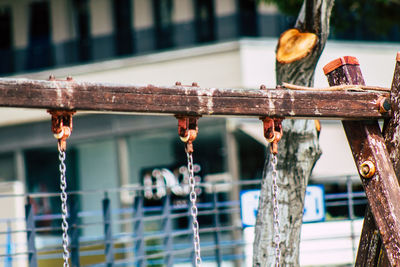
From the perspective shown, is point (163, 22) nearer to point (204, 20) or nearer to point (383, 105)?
point (204, 20)

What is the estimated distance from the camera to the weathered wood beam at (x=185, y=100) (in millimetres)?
2676

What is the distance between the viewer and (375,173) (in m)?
3.20

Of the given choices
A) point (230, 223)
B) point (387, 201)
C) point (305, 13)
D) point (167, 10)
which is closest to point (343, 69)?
point (387, 201)

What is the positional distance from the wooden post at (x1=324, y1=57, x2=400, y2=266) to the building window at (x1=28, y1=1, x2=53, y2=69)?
1356cm

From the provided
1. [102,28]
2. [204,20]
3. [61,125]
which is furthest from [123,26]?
[61,125]

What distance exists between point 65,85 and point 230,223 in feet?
36.7

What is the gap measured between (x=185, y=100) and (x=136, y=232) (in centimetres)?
391

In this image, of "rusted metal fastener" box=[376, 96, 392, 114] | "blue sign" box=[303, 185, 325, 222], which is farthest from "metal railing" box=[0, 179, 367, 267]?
"rusted metal fastener" box=[376, 96, 392, 114]

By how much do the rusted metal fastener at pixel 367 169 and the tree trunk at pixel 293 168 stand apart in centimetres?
129

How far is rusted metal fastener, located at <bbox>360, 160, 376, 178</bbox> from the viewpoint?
3.20 meters

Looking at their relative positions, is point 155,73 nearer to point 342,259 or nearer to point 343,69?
point 342,259

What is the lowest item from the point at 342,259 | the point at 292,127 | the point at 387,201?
the point at 342,259

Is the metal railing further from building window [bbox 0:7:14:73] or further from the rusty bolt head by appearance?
building window [bbox 0:7:14:73]

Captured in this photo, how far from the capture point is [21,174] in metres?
15.7
